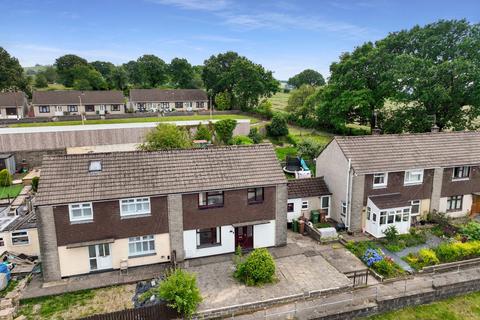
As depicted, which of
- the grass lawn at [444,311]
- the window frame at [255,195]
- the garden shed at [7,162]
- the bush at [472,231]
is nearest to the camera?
the grass lawn at [444,311]

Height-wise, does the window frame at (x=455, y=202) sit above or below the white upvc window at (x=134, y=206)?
below

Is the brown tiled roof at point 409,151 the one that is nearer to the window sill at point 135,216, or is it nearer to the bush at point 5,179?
the window sill at point 135,216

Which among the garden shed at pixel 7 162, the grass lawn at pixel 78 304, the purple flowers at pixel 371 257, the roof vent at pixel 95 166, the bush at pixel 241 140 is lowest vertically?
the grass lawn at pixel 78 304

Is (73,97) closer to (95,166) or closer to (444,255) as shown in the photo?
(95,166)

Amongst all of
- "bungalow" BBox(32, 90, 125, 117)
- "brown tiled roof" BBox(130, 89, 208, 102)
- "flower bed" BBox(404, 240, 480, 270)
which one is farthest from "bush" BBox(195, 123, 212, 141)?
"brown tiled roof" BBox(130, 89, 208, 102)

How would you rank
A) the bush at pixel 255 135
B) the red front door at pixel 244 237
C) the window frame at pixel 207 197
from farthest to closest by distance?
the bush at pixel 255 135 → the red front door at pixel 244 237 → the window frame at pixel 207 197

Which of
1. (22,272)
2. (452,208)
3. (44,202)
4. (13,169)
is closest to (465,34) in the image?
(452,208)

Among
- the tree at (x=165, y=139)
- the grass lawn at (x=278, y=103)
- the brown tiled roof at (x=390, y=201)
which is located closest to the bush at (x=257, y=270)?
the brown tiled roof at (x=390, y=201)
